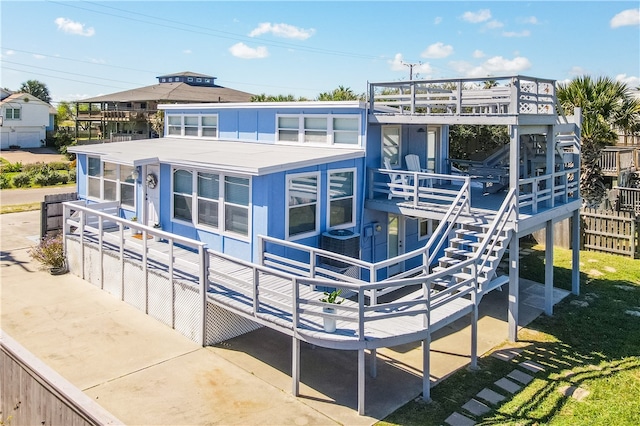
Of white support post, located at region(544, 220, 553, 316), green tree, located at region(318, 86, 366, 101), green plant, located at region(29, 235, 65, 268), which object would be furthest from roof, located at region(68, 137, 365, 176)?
green tree, located at region(318, 86, 366, 101)

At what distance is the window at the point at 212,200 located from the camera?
11.0 m

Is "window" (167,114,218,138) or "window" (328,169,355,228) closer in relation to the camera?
"window" (328,169,355,228)

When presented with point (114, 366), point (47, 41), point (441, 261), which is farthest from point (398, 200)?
point (47, 41)

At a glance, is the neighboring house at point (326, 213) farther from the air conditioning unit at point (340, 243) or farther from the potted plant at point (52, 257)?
the potted plant at point (52, 257)

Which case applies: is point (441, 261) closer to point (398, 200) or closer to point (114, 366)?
point (398, 200)

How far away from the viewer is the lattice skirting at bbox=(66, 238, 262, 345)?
9398 millimetres

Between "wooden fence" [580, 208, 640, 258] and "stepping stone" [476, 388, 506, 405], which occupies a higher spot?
"wooden fence" [580, 208, 640, 258]

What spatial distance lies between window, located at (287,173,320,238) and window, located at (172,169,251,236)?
924 mm

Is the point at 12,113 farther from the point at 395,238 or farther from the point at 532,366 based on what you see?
the point at 532,366

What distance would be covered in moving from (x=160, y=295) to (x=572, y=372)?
7858mm

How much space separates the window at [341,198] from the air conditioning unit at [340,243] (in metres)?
0.39

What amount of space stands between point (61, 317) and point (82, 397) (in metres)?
5.05

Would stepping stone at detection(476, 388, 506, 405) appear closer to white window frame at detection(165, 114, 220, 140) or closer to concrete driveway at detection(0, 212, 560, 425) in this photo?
concrete driveway at detection(0, 212, 560, 425)

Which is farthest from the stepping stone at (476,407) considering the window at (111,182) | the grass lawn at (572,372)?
the window at (111,182)
